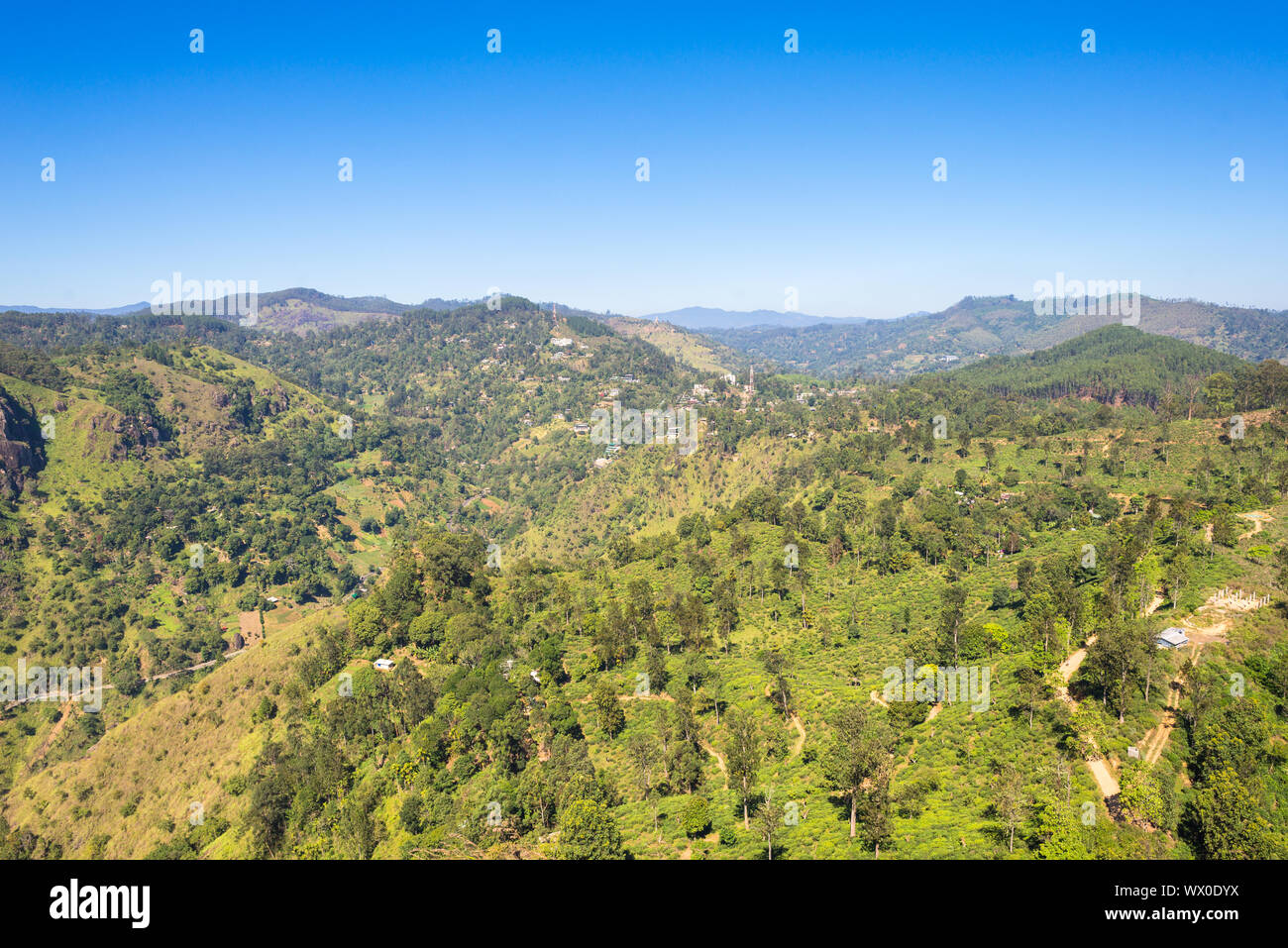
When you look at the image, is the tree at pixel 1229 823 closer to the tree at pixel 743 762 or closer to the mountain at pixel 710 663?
the mountain at pixel 710 663

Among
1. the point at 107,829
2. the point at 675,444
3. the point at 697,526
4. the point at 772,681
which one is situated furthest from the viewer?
the point at 675,444

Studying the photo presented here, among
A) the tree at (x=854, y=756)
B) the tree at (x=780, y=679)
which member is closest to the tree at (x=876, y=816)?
the tree at (x=854, y=756)

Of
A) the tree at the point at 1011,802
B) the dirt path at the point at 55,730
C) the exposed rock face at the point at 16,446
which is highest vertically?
the exposed rock face at the point at 16,446

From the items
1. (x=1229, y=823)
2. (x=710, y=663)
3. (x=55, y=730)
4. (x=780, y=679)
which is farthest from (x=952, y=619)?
(x=55, y=730)
